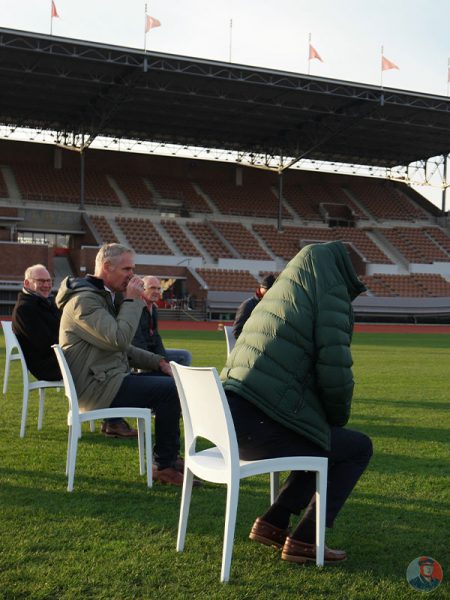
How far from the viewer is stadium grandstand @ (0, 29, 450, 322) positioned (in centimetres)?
3203

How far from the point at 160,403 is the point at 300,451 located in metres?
1.84

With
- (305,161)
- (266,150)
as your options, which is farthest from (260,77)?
(305,161)

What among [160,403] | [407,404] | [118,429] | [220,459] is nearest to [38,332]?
[118,429]

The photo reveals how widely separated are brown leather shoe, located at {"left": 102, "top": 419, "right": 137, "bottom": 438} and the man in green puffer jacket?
3.44 meters

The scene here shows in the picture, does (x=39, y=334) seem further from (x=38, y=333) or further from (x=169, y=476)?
(x=169, y=476)

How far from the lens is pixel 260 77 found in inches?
1236

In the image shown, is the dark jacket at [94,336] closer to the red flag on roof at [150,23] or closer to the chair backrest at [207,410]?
the chair backrest at [207,410]

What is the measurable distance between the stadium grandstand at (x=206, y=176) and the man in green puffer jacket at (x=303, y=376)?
26844 millimetres

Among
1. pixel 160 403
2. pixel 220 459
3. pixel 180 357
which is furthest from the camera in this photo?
pixel 180 357

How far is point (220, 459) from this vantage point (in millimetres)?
3883

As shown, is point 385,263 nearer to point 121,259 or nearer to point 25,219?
point 25,219

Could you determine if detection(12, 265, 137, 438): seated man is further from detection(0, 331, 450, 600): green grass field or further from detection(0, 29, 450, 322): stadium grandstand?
detection(0, 29, 450, 322): stadium grandstand

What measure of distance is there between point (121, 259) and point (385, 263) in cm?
3738

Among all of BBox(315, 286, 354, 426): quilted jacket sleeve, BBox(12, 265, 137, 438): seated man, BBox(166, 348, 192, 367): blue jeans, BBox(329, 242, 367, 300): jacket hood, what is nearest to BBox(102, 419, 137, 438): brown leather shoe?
BBox(12, 265, 137, 438): seated man
